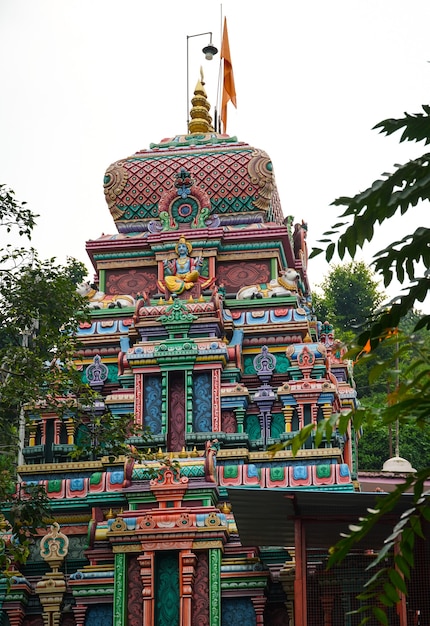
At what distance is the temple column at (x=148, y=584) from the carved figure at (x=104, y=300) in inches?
245

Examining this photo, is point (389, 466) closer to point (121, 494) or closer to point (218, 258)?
point (218, 258)

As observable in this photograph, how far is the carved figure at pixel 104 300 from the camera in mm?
21547

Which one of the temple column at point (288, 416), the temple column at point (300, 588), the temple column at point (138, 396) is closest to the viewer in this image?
the temple column at point (300, 588)

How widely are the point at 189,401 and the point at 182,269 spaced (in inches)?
113

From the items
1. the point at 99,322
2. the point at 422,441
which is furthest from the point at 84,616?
the point at 422,441

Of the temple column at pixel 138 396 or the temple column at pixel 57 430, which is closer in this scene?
the temple column at pixel 138 396

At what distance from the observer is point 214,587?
53.4 ft

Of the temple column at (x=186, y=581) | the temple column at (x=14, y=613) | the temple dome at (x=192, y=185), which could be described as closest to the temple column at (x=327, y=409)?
the temple column at (x=186, y=581)

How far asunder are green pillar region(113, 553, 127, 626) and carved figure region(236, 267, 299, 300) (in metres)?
6.18

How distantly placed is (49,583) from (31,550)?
1.11 meters

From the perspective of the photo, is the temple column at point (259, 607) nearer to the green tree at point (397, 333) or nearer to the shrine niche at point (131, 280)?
the shrine niche at point (131, 280)

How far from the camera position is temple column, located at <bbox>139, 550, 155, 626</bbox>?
16.1 m

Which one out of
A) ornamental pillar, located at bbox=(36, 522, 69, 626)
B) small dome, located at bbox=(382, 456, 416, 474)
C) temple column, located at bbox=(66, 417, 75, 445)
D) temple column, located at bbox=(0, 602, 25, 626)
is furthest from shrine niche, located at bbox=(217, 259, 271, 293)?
temple column, located at bbox=(0, 602, 25, 626)

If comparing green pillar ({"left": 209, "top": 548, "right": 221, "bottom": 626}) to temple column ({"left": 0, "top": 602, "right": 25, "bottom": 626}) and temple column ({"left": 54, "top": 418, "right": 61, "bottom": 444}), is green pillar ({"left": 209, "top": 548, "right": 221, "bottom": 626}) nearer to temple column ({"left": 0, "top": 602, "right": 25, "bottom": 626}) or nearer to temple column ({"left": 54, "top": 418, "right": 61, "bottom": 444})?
temple column ({"left": 0, "top": 602, "right": 25, "bottom": 626})
